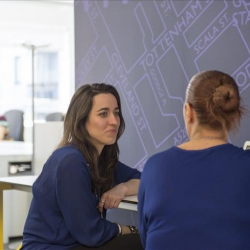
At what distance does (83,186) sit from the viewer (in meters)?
1.96

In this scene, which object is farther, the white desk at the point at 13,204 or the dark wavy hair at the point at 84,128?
the white desk at the point at 13,204

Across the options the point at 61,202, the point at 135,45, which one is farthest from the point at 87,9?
the point at 61,202

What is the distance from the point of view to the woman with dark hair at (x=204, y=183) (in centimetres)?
145

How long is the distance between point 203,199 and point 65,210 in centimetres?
65

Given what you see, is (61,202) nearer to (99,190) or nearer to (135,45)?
(99,190)

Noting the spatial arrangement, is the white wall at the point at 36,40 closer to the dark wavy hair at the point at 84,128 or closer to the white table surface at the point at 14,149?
the white table surface at the point at 14,149

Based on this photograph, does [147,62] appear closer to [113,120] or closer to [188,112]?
[113,120]

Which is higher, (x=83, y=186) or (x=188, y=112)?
(x=188, y=112)

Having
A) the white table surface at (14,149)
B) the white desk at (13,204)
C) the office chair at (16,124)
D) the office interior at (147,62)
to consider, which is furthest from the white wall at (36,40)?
the white desk at (13,204)

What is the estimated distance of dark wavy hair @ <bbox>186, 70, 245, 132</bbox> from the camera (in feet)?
4.94

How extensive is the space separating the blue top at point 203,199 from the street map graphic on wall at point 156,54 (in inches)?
53.5

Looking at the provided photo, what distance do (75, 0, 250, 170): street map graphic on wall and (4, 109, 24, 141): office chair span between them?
7.81 feet

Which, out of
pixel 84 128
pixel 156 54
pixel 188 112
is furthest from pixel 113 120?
pixel 156 54

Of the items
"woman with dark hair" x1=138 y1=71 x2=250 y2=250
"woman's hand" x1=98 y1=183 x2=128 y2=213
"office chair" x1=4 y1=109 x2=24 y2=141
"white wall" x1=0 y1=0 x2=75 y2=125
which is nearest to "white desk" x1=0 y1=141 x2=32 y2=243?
"woman's hand" x1=98 y1=183 x2=128 y2=213
